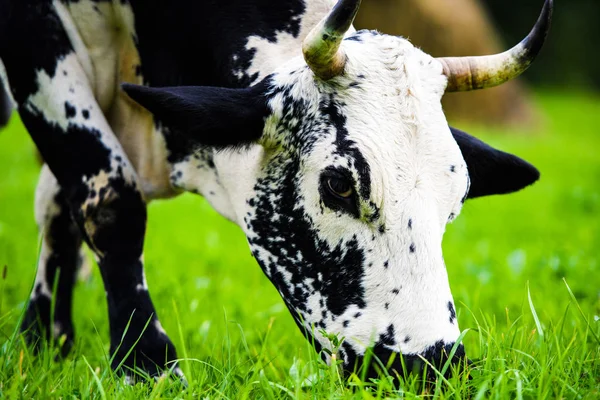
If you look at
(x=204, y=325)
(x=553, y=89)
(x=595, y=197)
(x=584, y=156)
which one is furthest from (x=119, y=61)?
A: (x=553, y=89)

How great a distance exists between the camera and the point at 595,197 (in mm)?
7438

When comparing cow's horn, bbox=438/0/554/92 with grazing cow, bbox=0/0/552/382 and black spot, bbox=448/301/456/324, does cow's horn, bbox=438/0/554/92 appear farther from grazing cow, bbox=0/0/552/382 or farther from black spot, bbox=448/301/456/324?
black spot, bbox=448/301/456/324

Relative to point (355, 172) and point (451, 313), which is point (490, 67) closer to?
point (355, 172)

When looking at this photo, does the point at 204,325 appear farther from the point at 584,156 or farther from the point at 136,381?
the point at 584,156

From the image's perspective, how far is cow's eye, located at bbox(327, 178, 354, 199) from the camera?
2430mm

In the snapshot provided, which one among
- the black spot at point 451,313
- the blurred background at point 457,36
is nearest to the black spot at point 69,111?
the black spot at point 451,313

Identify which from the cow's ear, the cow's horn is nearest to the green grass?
the cow's ear

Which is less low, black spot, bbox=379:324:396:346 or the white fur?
the white fur

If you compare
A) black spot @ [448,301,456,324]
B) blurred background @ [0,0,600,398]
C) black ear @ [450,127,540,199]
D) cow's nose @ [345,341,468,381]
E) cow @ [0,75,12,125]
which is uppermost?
black ear @ [450,127,540,199]

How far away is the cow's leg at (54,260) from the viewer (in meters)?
3.64

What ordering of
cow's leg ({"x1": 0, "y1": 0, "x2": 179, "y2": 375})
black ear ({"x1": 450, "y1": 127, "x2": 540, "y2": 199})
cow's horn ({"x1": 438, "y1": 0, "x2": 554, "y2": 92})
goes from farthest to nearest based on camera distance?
black ear ({"x1": 450, "y1": 127, "x2": 540, "y2": 199}) < cow's leg ({"x1": 0, "y1": 0, "x2": 179, "y2": 375}) < cow's horn ({"x1": 438, "y1": 0, "x2": 554, "y2": 92})

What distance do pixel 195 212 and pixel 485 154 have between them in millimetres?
4624

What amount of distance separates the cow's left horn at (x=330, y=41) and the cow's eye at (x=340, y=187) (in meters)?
0.40

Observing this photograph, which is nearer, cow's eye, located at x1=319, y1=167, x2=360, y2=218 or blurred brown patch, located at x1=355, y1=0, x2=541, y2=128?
cow's eye, located at x1=319, y1=167, x2=360, y2=218
